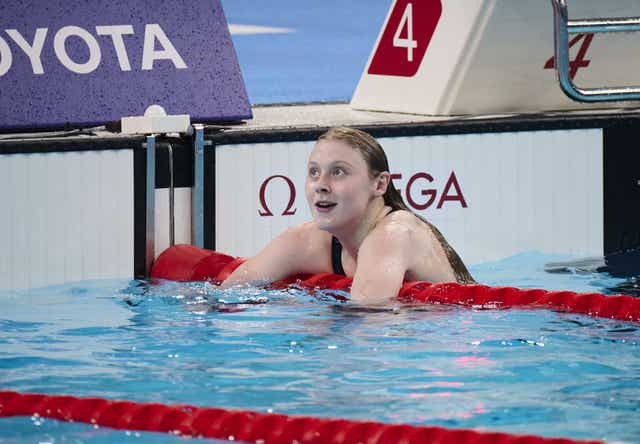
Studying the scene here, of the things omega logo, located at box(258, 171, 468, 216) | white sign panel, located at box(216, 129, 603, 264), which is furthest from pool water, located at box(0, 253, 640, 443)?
omega logo, located at box(258, 171, 468, 216)

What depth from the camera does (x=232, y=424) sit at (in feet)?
9.87

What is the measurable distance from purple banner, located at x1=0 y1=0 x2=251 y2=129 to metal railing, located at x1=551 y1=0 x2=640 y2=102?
1.35 metres

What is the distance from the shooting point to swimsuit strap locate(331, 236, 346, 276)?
4.77 meters

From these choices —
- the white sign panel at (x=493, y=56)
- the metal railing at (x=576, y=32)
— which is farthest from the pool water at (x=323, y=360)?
the white sign panel at (x=493, y=56)

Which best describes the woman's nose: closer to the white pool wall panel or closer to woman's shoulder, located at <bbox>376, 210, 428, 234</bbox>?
woman's shoulder, located at <bbox>376, 210, 428, 234</bbox>

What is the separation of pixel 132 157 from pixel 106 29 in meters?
0.61

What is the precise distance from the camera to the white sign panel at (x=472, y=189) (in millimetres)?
5469

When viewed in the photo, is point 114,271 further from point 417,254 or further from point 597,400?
point 597,400

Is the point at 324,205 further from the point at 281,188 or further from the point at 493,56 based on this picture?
the point at 493,56

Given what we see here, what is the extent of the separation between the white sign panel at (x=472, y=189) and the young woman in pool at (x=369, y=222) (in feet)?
2.82

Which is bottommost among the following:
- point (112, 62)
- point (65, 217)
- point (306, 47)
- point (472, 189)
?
point (65, 217)

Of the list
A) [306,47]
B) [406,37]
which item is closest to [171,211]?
[406,37]

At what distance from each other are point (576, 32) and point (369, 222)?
1.54 metres

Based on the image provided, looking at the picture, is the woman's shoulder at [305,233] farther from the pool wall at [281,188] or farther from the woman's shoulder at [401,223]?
the pool wall at [281,188]
